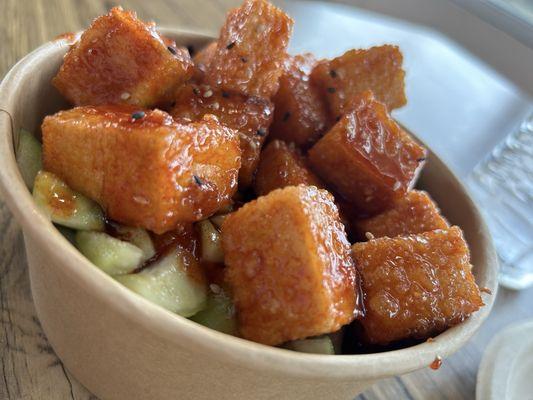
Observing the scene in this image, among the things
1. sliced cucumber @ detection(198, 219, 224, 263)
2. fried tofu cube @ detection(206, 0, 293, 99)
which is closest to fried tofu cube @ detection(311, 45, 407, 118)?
fried tofu cube @ detection(206, 0, 293, 99)

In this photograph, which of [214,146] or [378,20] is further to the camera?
[378,20]

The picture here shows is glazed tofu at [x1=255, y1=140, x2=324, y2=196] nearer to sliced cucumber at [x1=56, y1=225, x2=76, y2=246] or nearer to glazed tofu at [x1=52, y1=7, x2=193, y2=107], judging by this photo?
glazed tofu at [x1=52, y1=7, x2=193, y2=107]

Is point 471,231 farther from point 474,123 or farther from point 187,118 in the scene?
point 474,123

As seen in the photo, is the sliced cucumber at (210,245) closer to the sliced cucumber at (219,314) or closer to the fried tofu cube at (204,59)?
the sliced cucumber at (219,314)

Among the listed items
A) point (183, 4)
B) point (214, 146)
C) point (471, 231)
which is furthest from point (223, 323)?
point (183, 4)

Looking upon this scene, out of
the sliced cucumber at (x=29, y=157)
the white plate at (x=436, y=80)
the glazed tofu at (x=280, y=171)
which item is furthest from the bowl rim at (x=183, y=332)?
the white plate at (x=436, y=80)

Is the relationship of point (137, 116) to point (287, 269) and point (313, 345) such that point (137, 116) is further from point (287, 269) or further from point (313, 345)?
point (313, 345)
